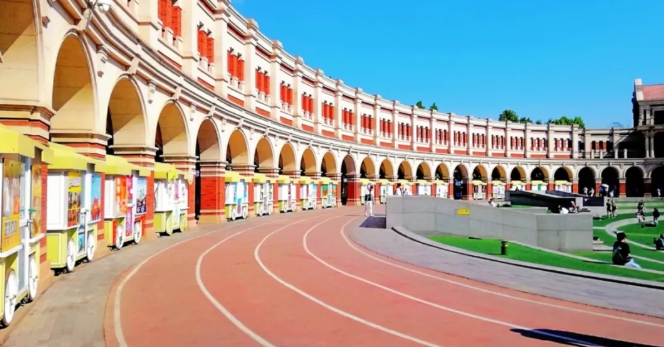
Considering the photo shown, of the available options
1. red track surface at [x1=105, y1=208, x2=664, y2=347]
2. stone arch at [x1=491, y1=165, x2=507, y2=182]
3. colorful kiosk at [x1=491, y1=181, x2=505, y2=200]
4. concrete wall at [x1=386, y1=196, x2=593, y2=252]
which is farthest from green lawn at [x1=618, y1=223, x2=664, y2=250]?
stone arch at [x1=491, y1=165, x2=507, y2=182]

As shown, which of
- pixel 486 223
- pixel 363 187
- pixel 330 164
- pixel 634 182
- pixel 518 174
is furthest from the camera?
pixel 518 174

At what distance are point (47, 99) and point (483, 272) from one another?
1029cm

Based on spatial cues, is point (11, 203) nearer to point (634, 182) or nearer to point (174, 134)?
point (174, 134)

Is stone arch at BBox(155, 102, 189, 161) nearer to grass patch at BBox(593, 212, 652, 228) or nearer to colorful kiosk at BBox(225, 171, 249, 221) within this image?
colorful kiosk at BBox(225, 171, 249, 221)

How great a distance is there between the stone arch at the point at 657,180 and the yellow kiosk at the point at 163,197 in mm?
68798

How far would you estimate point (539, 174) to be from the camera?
78.6 m

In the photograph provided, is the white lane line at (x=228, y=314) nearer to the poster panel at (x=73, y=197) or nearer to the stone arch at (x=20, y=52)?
the poster panel at (x=73, y=197)

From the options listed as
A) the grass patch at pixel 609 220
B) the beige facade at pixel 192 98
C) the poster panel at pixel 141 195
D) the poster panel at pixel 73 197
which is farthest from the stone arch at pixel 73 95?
the grass patch at pixel 609 220

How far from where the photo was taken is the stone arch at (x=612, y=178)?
7369cm

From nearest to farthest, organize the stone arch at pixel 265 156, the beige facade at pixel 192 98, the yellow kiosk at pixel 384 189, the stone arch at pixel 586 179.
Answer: the beige facade at pixel 192 98 → the stone arch at pixel 265 156 → the yellow kiosk at pixel 384 189 → the stone arch at pixel 586 179

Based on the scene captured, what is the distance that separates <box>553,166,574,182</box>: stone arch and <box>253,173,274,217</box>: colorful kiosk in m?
54.7

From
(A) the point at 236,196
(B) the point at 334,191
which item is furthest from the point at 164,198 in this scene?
(B) the point at 334,191

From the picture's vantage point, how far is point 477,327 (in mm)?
8242

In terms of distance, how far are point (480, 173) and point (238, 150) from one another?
50.2 m
